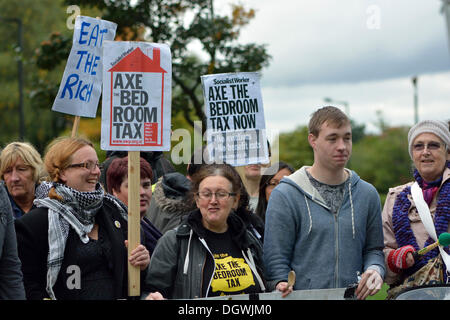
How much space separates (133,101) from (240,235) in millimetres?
1071

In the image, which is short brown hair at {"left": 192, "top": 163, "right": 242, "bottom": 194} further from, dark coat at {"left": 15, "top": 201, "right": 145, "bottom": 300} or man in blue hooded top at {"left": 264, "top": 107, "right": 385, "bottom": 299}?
dark coat at {"left": 15, "top": 201, "right": 145, "bottom": 300}

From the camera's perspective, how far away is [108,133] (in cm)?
412

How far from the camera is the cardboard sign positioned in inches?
162

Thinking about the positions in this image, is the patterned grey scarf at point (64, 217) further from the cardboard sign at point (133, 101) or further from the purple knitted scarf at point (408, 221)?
the purple knitted scarf at point (408, 221)

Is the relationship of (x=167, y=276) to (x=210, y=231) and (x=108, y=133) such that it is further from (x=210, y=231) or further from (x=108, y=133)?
(x=108, y=133)

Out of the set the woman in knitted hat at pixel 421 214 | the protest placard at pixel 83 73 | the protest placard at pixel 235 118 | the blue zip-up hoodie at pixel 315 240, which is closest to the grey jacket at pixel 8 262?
the blue zip-up hoodie at pixel 315 240

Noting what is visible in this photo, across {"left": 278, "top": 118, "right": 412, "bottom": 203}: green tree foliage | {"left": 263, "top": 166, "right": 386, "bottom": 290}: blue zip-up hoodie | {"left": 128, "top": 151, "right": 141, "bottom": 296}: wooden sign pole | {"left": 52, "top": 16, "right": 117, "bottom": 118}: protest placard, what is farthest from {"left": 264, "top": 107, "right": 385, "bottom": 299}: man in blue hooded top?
{"left": 278, "top": 118, "right": 412, "bottom": 203}: green tree foliage

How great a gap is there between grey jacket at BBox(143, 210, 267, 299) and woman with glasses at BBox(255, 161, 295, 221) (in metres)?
1.88

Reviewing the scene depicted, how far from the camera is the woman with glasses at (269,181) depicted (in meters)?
6.09

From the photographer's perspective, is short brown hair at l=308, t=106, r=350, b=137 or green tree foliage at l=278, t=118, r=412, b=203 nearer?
short brown hair at l=308, t=106, r=350, b=137

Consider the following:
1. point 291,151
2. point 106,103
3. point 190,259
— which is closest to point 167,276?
point 190,259

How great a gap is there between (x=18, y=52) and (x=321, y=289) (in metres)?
11.1
